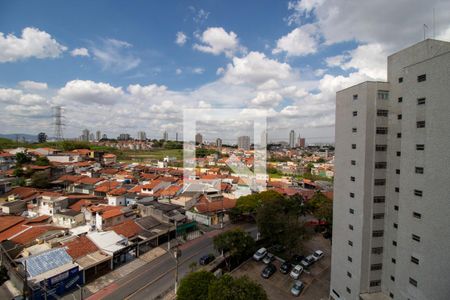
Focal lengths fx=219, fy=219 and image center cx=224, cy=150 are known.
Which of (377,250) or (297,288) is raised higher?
(377,250)

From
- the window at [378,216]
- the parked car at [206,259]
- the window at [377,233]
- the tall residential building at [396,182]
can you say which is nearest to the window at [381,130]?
the tall residential building at [396,182]

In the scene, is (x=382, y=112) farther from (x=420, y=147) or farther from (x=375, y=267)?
(x=375, y=267)

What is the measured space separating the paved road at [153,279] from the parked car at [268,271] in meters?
4.15

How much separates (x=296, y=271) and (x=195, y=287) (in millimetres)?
7006

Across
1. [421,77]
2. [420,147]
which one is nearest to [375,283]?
[420,147]

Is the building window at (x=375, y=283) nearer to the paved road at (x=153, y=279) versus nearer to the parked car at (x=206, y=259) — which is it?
the parked car at (x=206, y=259)

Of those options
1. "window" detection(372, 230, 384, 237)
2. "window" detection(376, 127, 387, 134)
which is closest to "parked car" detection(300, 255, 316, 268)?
"window" detection(372, 230, 384, 237)

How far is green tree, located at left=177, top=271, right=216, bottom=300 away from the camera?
913 centimetres

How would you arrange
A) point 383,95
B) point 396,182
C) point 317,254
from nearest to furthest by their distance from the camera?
1. point 396,182
2. point 383,95
3. point 317,254

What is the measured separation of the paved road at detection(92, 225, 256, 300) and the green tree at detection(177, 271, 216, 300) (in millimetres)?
2975

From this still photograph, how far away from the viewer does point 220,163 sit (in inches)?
2185

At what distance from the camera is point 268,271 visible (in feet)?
43.8

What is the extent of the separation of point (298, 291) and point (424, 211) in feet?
24.5

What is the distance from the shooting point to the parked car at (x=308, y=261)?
47.0 feet
